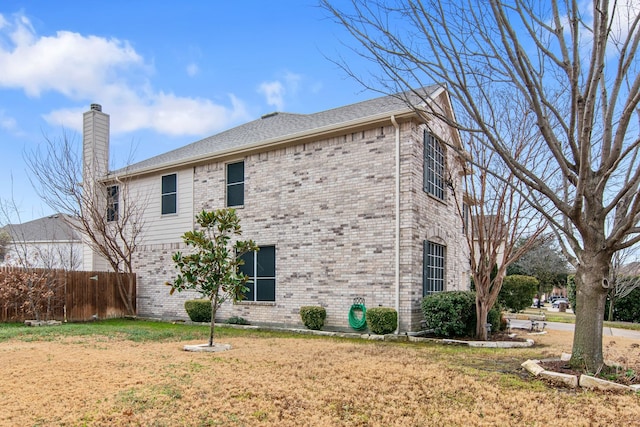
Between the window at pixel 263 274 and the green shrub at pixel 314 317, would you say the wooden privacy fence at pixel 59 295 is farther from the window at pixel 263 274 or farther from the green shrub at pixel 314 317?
the green shrub at pixel 314 317

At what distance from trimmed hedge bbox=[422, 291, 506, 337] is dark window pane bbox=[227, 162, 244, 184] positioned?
21.8ft

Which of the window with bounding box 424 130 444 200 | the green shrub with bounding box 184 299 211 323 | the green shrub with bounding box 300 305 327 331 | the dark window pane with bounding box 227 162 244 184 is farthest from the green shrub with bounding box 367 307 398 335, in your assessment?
the dark window pane with bounding box 227 162 244 184

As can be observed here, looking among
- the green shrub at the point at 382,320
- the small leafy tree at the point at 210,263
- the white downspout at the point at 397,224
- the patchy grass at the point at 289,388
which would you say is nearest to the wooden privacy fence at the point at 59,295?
the patchy grass at the point at 289,388

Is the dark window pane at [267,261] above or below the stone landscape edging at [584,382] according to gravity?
above

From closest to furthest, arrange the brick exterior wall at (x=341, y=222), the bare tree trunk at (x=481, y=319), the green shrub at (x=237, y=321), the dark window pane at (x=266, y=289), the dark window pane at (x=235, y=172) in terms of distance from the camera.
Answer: the bare tree trunk at (x=481, y=319), the brick exterior wall at (x=341, y=222), the dark window pane at (x=266, y=289), the green shrub at (x=237, y=321), the dark window pane at (x=235, y=172)

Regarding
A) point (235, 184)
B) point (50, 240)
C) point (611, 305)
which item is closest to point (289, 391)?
point (235, 184)

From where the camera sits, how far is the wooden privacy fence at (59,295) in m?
14.0

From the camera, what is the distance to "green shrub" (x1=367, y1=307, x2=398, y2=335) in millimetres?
10555

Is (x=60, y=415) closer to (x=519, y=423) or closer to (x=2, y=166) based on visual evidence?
(x=519, y=423)

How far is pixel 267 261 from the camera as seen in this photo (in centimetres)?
1325

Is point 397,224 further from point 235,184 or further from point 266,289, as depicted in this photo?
point 235,184

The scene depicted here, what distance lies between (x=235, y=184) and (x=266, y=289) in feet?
11.2

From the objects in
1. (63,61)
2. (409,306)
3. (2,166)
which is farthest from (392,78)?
(2,166)

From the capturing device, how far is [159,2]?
29.3 ft
